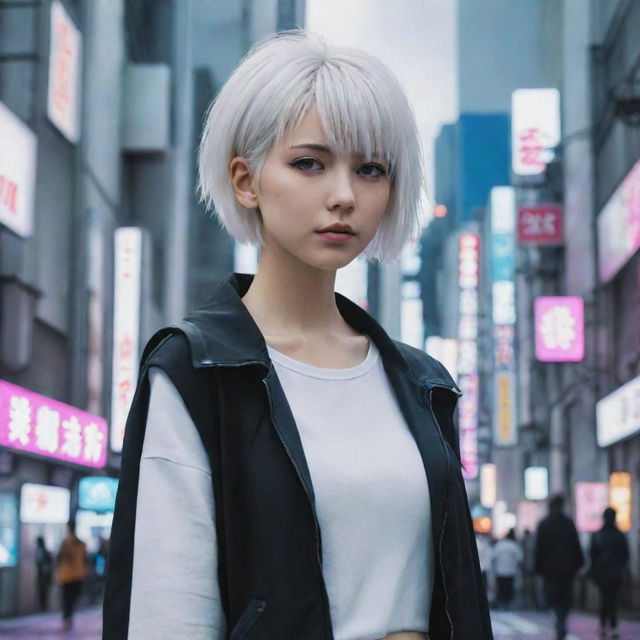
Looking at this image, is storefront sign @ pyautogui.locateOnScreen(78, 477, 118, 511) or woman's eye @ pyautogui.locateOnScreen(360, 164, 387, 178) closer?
woman's eye @ pyautogui.locateOnScreen(360, 164, 387, 178)

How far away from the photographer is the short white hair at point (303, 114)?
1.78 meters

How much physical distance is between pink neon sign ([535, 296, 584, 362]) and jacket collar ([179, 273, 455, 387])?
24.2 meters

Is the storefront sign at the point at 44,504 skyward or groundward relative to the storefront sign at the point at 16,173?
groundward

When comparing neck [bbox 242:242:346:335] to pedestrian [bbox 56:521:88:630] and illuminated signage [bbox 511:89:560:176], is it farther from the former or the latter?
illuminated signage [bbox 511:89:560:176]

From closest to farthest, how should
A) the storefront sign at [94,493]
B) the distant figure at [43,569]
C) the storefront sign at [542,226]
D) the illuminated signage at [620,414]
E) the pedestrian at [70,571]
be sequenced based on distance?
the pedestrian at [70,571], the illuminated signage at [620,414], the distant figure at [43,569], the storefront sign at [94,493], the storefront sign at [542,226]

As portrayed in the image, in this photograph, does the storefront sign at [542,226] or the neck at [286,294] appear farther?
the storefront sign at [542,226]

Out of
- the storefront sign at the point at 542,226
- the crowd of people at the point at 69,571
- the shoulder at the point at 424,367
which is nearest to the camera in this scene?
the shoulder at the point at 424,367

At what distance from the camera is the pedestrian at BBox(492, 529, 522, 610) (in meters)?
17.8

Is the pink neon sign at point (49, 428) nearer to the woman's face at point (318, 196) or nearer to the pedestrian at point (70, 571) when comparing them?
the pedestrian at point (70, 571)

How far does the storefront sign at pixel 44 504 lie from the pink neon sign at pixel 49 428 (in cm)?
54

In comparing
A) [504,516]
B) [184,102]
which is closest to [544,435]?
[504,516]

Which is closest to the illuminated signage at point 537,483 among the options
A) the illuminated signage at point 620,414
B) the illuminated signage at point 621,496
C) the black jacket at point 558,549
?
the illuminated signage at point 620,414

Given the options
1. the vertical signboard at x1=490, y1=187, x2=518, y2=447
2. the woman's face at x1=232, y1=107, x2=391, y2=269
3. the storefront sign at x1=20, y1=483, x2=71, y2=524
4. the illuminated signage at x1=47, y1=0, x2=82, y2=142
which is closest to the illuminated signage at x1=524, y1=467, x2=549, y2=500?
the vertical signboard at x1=490, y1=187, x2=518, y2=447

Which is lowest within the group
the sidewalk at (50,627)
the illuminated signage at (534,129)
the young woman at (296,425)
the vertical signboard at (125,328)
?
the sidewalk at (50,627)
